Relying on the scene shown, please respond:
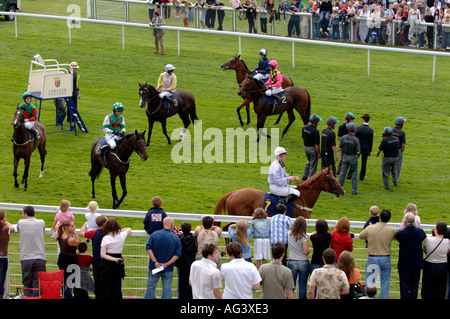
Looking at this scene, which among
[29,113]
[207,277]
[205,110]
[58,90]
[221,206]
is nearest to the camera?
[207,277]

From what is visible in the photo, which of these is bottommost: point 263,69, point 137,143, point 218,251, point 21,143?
point 218,251

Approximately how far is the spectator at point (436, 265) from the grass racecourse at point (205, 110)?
15.3 feet

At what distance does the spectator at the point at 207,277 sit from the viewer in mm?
7840

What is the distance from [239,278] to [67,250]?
7.70 ft

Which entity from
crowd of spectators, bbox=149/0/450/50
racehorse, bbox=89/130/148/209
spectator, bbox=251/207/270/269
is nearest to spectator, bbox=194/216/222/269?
spectator, bbox=251/207/270/269

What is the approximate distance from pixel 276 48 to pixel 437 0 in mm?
6564

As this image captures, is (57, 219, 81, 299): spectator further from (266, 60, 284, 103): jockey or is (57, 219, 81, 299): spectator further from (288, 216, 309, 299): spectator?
(266, 60, 284, 103): jockey

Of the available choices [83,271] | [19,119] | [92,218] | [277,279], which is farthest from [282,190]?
[19,119]

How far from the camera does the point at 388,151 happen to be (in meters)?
15.0

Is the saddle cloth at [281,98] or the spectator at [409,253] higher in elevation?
the saddle cloth at [281,98]

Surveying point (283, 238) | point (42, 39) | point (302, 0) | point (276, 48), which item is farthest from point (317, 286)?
point (302, 0)

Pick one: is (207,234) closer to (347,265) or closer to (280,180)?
(347,265)

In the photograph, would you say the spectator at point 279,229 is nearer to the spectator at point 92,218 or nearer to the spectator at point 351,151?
the spectator at point 92,218

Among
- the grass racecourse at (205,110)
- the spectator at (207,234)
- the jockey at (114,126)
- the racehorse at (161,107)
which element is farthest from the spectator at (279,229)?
the racehorse at (161,107)
